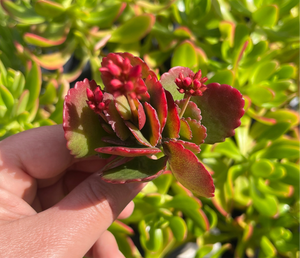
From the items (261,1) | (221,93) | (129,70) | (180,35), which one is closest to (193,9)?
(180,35)

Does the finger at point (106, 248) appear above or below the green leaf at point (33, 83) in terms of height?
below

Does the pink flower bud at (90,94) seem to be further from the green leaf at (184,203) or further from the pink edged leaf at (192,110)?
the green leaf at (184,203)

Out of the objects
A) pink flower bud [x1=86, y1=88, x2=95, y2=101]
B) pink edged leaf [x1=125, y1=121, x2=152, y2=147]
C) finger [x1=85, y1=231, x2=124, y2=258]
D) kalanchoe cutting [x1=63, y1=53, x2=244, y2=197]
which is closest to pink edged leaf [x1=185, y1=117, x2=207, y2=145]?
kalanchoe cutting [x1=63, y1=53, x2=244, y2=197]

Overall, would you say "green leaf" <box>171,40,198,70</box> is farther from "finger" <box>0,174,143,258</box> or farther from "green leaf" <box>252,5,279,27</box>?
"finger" <box>0,174,143,258</box>

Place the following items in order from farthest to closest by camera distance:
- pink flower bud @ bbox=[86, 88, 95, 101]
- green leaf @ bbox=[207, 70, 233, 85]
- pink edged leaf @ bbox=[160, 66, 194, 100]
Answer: green leaf @ bbox=[207, 70, 233, 85] → pink edged leaf @ bbox=[160, 66, 194, 100] → pink flower bud @ bbox=[86, 88, 95, 101]

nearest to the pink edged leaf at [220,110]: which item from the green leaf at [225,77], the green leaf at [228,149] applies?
the green leaf at [225,77]

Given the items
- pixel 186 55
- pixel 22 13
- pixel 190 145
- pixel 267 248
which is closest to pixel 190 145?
pixel 190 145
